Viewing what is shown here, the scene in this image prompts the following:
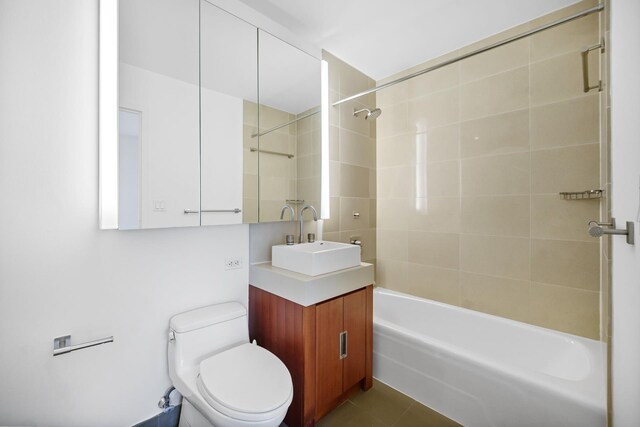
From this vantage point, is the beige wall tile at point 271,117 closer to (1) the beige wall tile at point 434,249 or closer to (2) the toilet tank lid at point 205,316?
(2) the toilet tank lid at point 205,316

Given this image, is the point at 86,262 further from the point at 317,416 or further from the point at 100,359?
the point at 317,416

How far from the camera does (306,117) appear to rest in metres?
2.05

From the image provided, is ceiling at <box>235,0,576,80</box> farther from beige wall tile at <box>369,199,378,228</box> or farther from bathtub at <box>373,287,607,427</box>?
bathtub at <box>373,287,607,427</box>

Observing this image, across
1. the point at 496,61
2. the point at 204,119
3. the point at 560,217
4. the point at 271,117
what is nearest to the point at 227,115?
the point at 204,119

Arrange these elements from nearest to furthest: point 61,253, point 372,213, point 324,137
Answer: point 61,253 < point 324,137 < point 372,213

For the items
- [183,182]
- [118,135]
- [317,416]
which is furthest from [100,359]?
[317,416]

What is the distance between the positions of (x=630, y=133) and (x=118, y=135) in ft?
6.34

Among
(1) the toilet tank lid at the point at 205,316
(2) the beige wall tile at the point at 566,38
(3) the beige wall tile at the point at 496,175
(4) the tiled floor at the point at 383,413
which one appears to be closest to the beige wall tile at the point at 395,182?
(3) the beige wall tile at the point at 496,175

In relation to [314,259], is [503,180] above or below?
above

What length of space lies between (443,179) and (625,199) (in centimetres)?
140

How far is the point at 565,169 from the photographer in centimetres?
176

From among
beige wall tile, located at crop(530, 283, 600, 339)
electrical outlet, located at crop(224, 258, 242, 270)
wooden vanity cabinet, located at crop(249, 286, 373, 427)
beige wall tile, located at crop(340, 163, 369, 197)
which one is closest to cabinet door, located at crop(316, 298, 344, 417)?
wooden vanity cabinet, located at crop(249, 286, 373, 427)

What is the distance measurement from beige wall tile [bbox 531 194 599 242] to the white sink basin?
4.10ft

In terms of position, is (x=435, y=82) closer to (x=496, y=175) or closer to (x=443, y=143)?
(x=443, y=143)
